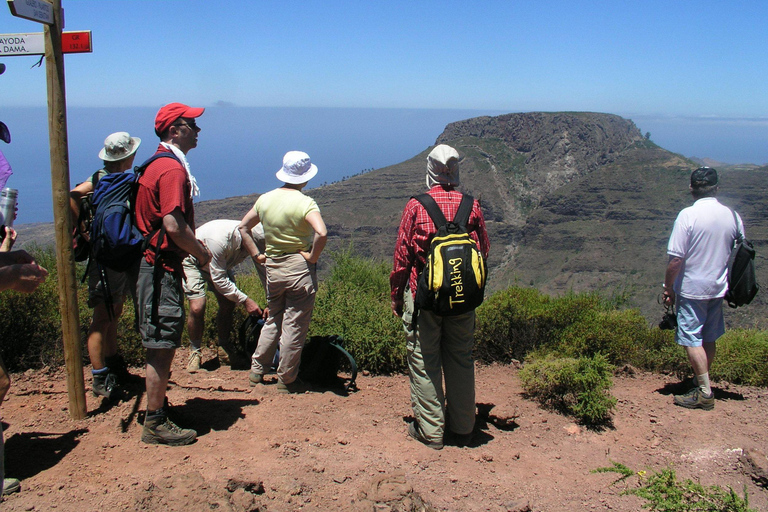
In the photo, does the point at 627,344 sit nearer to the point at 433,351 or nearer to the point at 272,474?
the point at 433,351

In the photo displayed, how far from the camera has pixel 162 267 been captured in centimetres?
301

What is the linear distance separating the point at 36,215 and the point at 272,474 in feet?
597

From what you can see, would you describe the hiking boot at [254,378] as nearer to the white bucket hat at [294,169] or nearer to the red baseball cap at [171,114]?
the white bucket hat at [294,169]

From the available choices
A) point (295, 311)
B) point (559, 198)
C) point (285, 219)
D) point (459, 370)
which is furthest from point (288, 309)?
point (559, 198)

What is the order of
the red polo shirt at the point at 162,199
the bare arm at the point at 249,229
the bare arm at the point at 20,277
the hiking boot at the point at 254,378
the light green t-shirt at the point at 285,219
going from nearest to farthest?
the bare arm at the point at 20,277 → the red polo shirt at the point at 162,199 → the light green t-shirt at the point at 285,219 → the bare arm at the point at 249,229 → the hiking boot at the point at 254,378

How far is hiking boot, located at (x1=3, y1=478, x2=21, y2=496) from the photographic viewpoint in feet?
8.44

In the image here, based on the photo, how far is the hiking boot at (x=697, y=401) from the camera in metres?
4.05

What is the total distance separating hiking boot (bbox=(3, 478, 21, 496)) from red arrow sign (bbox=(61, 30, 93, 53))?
7.33 feet

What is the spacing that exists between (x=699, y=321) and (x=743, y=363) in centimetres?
109

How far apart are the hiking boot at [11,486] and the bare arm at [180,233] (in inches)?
52.0

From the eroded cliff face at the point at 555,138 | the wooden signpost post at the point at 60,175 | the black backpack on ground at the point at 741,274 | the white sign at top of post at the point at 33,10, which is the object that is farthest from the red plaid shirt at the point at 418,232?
the eroded cliff face at the point at 555,138

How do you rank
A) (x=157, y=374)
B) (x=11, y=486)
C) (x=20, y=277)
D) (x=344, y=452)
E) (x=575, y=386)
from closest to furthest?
(x=20, y=277), (x=11, y=486), (x=157, y=374), (x=344, y=452), (x=575, y=386)

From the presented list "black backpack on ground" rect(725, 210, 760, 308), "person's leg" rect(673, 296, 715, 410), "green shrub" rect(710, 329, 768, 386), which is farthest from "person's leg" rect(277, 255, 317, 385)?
"green shrub" rect(710, 329, 768, 386)

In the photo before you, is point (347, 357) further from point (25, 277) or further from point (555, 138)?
point (555, 138)
